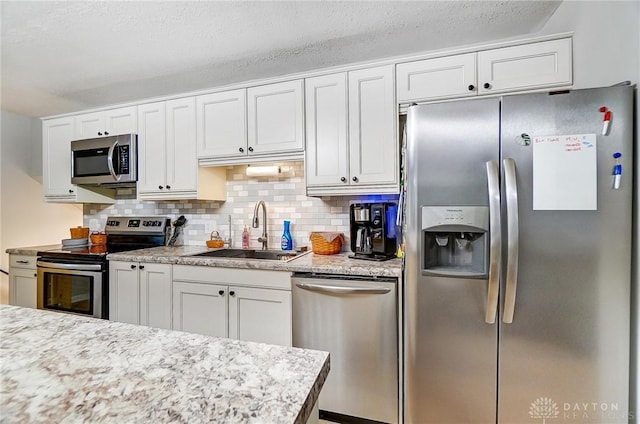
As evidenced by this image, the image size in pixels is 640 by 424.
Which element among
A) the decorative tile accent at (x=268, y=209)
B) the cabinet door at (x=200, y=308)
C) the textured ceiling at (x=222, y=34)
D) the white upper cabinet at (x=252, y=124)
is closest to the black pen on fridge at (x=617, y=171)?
the textured ceiling at (x=222, y=34)

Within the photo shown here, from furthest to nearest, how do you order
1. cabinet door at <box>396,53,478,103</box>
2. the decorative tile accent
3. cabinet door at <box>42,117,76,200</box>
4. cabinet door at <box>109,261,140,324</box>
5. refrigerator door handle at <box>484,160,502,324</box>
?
1. cabinet door at <box>42,117,76,200</box>
2. the decorative tile accent
3. cabinet door at <box>109,261,140,324</box>
4. cabinet door at <box>396,53,478,103</box>
5. refrigerator door handle at <box>484,160,502,324</box>

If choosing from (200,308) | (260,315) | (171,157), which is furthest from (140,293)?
(171,157)

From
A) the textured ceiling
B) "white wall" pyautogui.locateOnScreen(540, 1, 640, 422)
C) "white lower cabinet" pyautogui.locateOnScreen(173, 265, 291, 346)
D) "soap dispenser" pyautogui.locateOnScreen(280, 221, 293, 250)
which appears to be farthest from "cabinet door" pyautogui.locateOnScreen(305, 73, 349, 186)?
"white wall" pyautogui.locateOnScreen(540, 1, 640, 422)

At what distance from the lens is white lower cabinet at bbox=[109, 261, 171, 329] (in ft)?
7.16

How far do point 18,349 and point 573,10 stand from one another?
2589 mm

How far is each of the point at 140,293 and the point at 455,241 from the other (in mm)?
2242

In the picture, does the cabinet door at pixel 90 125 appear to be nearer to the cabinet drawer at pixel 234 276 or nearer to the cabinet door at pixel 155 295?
the cabinet door at pixel 155 295

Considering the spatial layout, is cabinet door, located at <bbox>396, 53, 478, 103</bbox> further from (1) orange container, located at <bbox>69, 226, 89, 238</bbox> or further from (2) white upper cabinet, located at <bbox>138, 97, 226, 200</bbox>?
(1) orange container, located at <bbox>69, 226, 89, 238</bbox>

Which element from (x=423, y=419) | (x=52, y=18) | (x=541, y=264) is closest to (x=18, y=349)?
(x=423, y=419)

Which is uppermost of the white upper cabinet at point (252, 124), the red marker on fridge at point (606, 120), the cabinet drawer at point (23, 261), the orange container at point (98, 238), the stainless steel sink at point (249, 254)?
the white upper cabinet at point (252, 124)

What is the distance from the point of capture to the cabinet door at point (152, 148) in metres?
2.59

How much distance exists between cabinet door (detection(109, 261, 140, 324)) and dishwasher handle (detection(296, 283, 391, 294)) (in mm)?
1367

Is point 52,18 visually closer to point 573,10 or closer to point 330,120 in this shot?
point 330,120

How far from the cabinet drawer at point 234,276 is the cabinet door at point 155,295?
12cm
